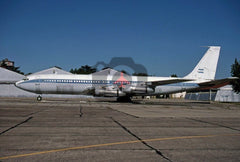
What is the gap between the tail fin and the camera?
3509cm

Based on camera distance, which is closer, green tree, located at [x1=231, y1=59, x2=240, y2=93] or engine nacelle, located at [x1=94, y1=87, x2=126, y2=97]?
engine nacelle, located at [x1=94, y1=87, x2=126, y2=97]

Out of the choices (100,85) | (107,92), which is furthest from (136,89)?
(100,85)

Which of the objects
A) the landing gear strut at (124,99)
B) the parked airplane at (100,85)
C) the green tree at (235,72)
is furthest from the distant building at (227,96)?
the landing gear strut at (124,99)

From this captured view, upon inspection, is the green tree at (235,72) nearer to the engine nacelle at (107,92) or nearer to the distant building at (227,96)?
the distant building at (227,96)

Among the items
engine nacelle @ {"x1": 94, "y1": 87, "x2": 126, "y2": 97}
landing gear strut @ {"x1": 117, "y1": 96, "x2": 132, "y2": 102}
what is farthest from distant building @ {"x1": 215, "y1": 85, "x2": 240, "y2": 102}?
engine nacelle @ {"x1": 94, "y1": 87, "x2": 126, "y2": 97}

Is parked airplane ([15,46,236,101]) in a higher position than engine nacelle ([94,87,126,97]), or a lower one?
higher

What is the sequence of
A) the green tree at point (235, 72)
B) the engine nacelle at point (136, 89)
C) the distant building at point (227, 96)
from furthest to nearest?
the distant building at point (227, 96) → the green tree at point (235, 72) → the engine nacelle at point (136, 89)

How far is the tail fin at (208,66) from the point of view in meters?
35.1

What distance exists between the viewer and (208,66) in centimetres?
3531

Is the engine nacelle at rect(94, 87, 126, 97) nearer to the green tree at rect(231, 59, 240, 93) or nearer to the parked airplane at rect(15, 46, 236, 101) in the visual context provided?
the parked airplane at rect(15, 46, 236, 101)

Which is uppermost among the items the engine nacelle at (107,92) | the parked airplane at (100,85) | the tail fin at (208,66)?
the tail fin at (208,66)

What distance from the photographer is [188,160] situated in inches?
179

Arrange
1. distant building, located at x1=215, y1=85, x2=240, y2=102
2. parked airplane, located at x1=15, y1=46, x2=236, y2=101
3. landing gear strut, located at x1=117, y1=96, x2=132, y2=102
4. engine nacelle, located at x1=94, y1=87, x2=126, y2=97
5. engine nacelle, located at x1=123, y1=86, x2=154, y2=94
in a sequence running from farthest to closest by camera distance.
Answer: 1. distant building, located at x1=215, y1=85, x2=240, y2=102
2. landing gear strut, located at x1=117, y1=96, x2=132, y2=102
3. engine nacelle, located at x1=123, y1=86, x2=154, y2=94
4. parked airplane, located at x1=15, y1=46, x2=236, y2=101
5. engine nacelle, located at x1=94, y1=87, x2=126, y2=97

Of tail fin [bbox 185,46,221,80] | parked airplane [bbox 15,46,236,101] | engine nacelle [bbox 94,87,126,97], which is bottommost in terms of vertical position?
engine nacelle [bbox 94,87,126,97]
